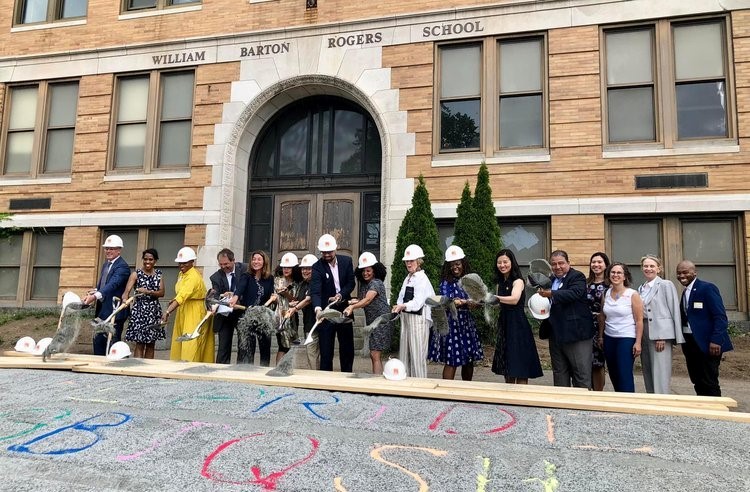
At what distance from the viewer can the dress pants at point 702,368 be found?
18.1 ft

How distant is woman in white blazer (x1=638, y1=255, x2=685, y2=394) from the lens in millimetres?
5586

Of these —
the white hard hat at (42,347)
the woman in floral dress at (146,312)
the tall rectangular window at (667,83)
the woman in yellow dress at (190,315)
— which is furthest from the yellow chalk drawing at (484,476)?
the tall rectangular window at (667,83)

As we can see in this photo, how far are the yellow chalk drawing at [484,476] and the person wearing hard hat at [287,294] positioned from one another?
403cm

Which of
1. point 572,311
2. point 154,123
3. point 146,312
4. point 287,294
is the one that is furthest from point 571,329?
point 154,123

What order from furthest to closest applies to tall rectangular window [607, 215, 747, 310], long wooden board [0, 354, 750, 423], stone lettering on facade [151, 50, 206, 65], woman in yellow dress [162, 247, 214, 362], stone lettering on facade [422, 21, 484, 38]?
stone lettering on facade [151, 50, 206, 65]
stone lettering on facade [422, 21, 484, 38]
tall rectangular window [607, 215, 747, 310]
woman in yellow dress [162, 247, 214, 362]
long wooden board [0, 354, 750, 423]

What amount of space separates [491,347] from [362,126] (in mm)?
5996

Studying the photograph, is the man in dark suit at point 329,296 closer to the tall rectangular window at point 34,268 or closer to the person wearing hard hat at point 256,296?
the person wearing hard hat at point 256,296

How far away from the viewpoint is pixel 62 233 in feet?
42.8

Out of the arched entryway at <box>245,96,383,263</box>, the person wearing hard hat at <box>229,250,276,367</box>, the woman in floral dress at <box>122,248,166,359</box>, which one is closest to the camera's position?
the person wearing hard hat at <box>229,250,276,367</box>

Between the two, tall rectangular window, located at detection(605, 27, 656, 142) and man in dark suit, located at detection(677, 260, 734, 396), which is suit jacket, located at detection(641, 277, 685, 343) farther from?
tall rectangular window, located at detection(605, 27, 656, 142)

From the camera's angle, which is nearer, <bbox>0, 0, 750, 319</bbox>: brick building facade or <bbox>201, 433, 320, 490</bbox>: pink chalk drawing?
<bbox>201, 433, 320, 490</bbox>: pink chalk drawing

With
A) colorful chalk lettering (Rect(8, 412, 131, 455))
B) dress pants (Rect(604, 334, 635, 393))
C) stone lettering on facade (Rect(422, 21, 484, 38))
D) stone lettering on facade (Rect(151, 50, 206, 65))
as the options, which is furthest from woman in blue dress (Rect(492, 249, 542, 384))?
stone lettering on facade (Rect(151, 50, 206, 65))

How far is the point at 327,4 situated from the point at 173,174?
522cm

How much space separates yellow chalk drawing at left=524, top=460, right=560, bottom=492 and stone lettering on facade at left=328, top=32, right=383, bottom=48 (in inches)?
412
